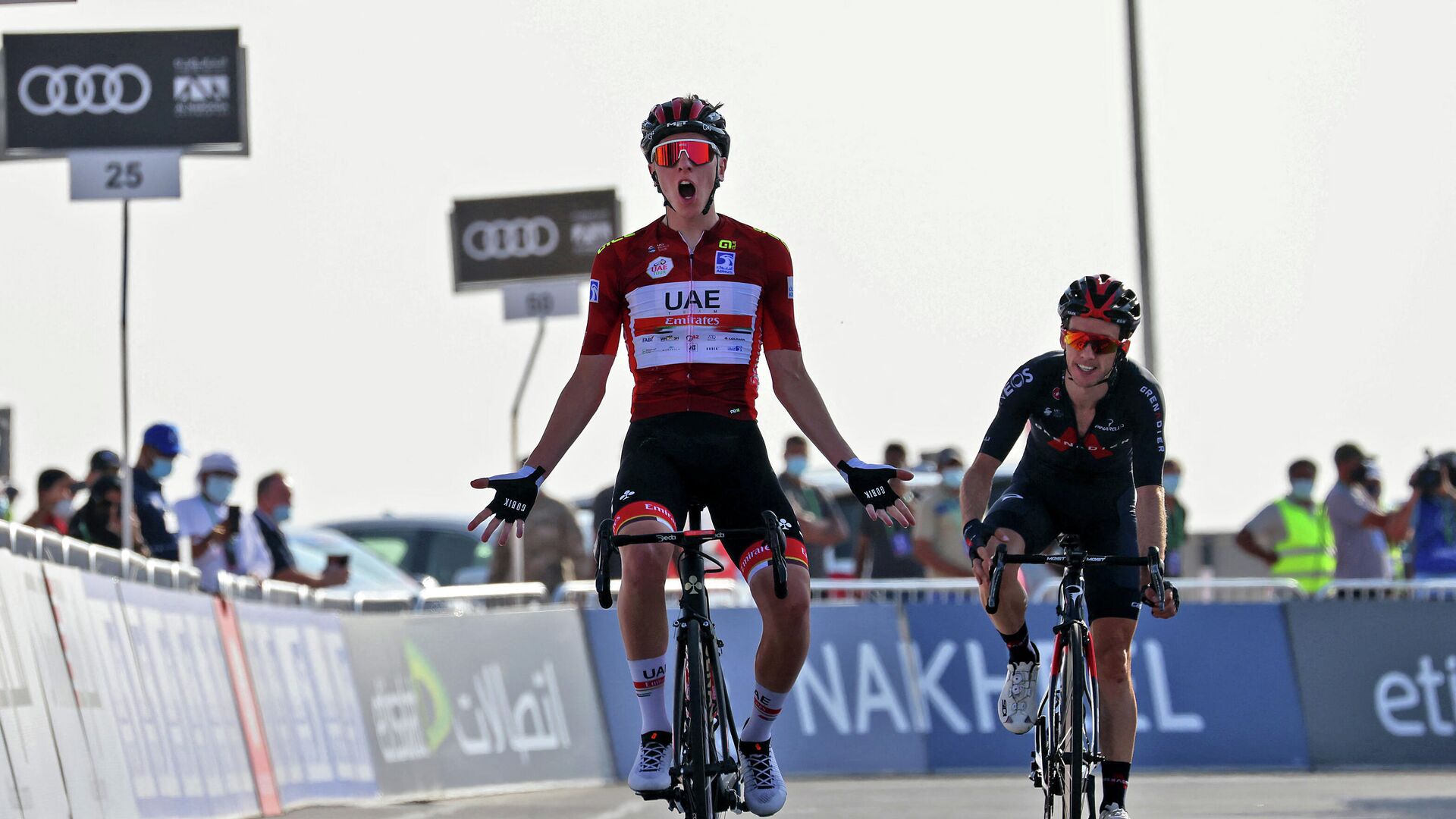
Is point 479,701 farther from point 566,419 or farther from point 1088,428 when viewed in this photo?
point 566,419

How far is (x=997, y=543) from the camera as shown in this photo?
9.72 m

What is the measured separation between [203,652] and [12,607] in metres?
2.94

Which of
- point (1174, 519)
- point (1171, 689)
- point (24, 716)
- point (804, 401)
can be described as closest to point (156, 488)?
point (24, 716)

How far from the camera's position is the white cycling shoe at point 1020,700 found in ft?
32.8

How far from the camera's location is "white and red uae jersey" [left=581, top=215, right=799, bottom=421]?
28.7 ft

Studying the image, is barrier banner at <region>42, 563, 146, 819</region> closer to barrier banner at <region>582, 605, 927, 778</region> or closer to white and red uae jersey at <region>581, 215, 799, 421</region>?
white and red uae jersey at <region>581, 215, 799, 421</region>

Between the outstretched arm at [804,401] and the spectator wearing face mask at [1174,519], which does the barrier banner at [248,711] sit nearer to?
the outstretched arm at [804,401]

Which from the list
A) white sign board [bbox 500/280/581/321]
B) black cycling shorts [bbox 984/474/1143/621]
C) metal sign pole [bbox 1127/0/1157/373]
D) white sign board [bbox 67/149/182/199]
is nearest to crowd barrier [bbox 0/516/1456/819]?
white sign board [bbox 67/149/182/199]

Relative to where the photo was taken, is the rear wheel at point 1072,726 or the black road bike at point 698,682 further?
the rear wheel at point 1072,726

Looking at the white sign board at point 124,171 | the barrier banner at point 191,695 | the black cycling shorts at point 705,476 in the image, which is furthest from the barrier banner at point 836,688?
the black cycling shorts at point 705,476

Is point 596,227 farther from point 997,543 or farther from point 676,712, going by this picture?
point 676,712

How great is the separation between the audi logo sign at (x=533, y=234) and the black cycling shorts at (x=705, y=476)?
11213mm

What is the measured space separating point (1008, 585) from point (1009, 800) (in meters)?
5.54

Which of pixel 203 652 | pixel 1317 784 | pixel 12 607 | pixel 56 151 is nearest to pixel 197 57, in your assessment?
pixel 56 151
